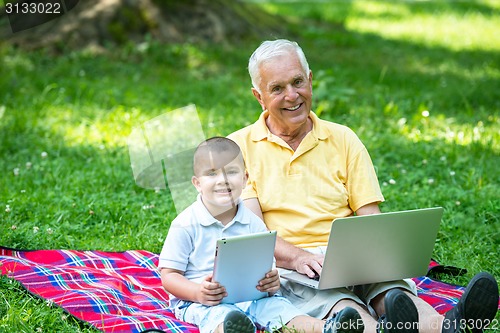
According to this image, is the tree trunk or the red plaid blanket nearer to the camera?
the red plaid blanket

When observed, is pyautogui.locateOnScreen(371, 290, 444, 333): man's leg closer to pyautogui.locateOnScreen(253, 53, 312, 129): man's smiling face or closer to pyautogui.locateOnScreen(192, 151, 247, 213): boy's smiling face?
Answer: pyautogui.locateOnScreen(192, 151, 247, 213): boy's smiling face

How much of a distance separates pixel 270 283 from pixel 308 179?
0.66m

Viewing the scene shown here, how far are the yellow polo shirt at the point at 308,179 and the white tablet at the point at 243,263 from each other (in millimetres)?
456

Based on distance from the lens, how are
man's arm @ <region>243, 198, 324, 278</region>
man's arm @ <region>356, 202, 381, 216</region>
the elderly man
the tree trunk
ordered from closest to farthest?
man's arm @ <region>243, 198, 324, 278</region> < the elderly man < man's arm @ <region>356, 202, 381, 216</region> < the tree trunk

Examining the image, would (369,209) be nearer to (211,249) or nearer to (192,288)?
(211,249)

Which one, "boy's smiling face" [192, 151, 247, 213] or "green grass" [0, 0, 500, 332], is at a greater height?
"boy's smiling face" [192, 151, 247, 213]

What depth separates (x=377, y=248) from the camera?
3.46m

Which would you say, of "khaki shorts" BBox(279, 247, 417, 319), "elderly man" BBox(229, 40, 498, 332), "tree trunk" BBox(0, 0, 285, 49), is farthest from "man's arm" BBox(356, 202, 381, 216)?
"tree trunk" BBox(0, 0, 285, 49)

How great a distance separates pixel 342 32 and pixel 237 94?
188 inches

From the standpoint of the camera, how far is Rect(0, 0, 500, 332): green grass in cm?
498

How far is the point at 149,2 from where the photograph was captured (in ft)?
31.6

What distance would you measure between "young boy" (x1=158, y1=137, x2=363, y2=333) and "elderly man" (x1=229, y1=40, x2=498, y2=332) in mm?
196

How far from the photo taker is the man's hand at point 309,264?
11.8 ft

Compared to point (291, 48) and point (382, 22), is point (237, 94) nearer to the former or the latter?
point (291, 48)
